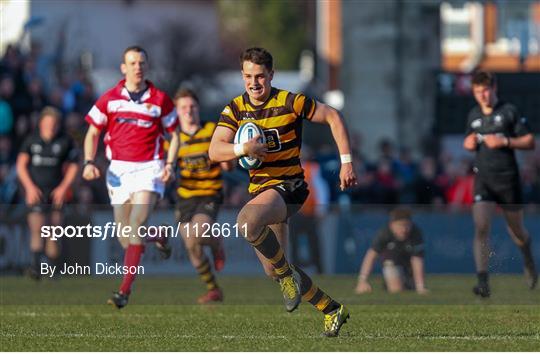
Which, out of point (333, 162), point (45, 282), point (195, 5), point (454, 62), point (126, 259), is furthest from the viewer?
point (454, 62)

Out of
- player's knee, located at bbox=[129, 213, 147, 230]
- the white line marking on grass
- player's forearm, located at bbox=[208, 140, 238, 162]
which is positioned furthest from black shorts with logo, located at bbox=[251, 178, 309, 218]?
player's knee, located at bbox=[129, 213, 147, 230]

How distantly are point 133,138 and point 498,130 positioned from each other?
3.78m

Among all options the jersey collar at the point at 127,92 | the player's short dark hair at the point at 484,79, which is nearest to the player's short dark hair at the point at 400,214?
the player's short dark hair at the point at 484,79

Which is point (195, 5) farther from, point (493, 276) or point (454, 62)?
point (493, 276)

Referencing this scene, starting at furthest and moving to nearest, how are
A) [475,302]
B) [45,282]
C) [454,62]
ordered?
1. [454,62]
2. [45,282]
3. [475,302]

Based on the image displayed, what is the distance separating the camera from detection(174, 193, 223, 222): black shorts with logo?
16219 mm

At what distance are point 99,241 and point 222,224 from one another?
3.82 ft

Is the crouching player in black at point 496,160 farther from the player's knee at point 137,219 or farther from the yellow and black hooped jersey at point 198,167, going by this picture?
the player's knee at point 137,219

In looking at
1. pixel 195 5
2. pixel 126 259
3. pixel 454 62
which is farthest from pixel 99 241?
pixel 454 62

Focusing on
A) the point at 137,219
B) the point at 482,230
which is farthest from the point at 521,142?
the point at 137,219

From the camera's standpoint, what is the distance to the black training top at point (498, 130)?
16.4 metres

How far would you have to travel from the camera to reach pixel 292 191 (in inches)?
473

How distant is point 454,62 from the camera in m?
72.9

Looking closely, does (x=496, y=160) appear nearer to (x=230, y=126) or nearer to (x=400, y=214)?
(x=400, y=214)
